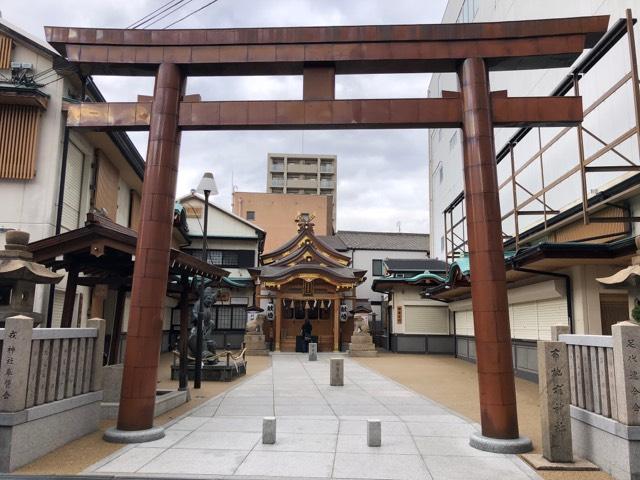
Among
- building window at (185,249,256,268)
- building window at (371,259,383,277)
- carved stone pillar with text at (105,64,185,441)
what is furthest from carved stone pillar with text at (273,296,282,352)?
carved stone pillar with text at (105,64,185,441)

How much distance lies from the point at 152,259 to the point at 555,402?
22.3 feet

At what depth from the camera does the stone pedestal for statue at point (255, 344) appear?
28.2 m

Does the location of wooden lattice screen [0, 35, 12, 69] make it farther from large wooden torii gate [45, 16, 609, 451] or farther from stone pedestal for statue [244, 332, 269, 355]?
stone pedestal for statue [244, 332, 269, 355]

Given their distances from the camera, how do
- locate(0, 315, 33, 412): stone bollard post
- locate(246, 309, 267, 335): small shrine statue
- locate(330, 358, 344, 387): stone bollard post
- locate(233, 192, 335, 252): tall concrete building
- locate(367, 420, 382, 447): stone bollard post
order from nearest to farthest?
locate(0, 315, 33, 412): stone bollard post, locate(367, 420, 382, 447): stone bollard post, locate(330, 358, 344, 387): stone bollard post, locate(246, 309, 267, 335): small shrine statue, locate(233, 192, 335, 252): tall concrete building

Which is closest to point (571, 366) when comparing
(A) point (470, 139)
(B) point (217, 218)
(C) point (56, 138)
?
(A) point (470, 139)

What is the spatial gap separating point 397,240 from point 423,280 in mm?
19001

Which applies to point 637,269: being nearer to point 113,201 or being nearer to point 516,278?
point 516,278

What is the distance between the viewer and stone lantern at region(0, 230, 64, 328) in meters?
8.59

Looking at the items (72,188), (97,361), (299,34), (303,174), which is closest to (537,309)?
(299,34)

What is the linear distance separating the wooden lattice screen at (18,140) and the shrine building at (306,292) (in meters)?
18.0

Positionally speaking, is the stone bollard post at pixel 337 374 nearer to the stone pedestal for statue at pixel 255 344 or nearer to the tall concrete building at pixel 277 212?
the stone pedestal for statue at pixel 255 344

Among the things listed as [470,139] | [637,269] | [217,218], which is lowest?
[637,269]

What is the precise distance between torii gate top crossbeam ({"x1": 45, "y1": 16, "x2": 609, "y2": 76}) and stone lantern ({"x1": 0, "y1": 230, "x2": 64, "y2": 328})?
11.5 ft

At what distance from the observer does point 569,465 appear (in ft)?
22.1
